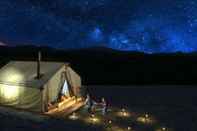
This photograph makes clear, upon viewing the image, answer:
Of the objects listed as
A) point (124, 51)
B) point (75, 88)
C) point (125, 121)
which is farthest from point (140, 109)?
point (124, 51)

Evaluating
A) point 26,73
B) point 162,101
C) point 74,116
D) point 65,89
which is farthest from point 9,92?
point 162,101

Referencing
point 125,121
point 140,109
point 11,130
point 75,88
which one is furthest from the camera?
point 75,88

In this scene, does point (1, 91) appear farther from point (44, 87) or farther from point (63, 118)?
point (63, 118)

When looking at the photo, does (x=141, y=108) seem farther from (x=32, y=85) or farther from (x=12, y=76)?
(x=12, y=76)

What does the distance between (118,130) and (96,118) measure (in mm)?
1872

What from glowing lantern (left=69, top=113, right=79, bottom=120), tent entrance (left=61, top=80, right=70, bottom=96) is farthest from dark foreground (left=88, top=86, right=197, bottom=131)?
glowing lantern (left=69, top=113, right=79, bottom=120)

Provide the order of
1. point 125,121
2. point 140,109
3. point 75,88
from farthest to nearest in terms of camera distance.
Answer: point 75,88 → point 140,109 → point 125,121

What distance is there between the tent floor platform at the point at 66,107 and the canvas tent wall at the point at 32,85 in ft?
1.38

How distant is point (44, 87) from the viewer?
1595 centimetres

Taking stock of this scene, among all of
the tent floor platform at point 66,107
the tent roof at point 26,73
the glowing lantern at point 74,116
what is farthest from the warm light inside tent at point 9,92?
the glowing lantern at point 74,116

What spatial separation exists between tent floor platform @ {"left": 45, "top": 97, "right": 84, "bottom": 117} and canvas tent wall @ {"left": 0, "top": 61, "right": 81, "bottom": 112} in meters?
0.42

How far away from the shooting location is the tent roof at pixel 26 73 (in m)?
16.4

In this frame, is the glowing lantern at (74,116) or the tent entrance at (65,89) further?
the tent entrance at (65,89)

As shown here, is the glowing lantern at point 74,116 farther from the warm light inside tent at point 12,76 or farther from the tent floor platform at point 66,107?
the warm light inside tent at point 12,76
